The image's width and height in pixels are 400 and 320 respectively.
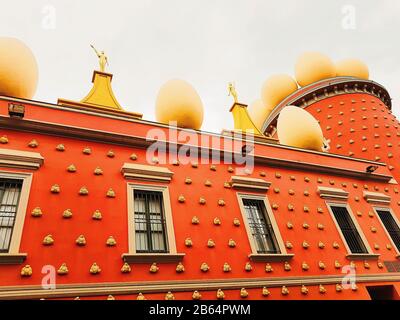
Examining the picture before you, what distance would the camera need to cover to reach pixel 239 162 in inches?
421

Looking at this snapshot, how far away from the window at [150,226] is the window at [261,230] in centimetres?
225

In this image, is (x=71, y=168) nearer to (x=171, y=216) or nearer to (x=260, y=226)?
(x=171, y=216)

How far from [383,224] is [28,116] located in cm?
1237

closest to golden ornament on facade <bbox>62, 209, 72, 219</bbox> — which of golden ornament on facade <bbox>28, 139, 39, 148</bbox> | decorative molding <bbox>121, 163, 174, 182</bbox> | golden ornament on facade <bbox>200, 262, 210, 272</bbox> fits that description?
decorative molding <bbox>121, 163, 174, 182</bbox>

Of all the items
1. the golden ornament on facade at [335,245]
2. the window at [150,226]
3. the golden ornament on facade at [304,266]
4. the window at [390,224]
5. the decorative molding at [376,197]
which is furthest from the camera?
the decorative molding at [376,197]

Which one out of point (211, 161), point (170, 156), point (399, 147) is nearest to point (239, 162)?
point (211, 161)

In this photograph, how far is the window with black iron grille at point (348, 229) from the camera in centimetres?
1048

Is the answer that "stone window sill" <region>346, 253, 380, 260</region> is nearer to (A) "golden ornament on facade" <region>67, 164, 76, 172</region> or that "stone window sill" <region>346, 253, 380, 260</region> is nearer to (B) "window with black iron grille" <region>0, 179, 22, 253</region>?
(A) "golden ornament on facade" <region>67, 164, 76, 172</region>

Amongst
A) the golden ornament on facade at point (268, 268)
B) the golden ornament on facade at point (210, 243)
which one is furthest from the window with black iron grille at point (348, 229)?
the golden ornament on facade at point (210, 243)

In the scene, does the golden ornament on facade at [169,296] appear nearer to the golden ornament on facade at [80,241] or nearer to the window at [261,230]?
the golden ornament on facade at [80,241]

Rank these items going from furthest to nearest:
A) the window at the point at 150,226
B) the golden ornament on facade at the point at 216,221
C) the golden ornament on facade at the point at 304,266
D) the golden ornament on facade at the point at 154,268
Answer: the golden ornament on facade at the point at 304,266
the golden ornament on facade at the point at 216,221
the window at the point at 150,226
the golden ornament on facade at the point at 154,268

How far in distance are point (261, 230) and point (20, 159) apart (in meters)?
6.61

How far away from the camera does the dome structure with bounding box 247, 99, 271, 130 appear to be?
23.2 m

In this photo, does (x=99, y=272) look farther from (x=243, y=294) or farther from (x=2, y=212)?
(x=243, y=294)
